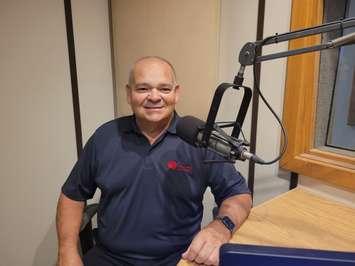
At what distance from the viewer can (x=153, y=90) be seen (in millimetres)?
1271

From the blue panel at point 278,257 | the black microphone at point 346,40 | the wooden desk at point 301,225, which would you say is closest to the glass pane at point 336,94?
the wooden desk at point 301,225

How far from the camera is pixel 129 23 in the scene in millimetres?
1814

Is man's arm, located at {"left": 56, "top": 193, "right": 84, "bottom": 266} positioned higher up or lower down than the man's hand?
lower down

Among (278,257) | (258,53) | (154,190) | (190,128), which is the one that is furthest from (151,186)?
(278,257)

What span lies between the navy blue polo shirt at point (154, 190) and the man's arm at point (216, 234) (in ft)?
0.22

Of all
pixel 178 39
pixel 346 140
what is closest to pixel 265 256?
pixel 346 140

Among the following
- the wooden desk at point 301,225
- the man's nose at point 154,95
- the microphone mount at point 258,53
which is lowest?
the wooden desk at point 301,225

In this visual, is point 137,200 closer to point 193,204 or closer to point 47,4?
point 193,204

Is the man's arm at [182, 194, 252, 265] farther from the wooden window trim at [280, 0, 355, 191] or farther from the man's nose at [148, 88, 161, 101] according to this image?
the man's nose at [148, 88, 161, 101]

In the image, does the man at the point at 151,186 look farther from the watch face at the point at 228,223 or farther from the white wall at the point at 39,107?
the white wall at the point at 39,107

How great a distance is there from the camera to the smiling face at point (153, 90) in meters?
1.27

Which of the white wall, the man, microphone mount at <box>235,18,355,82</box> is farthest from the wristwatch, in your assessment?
the white wall

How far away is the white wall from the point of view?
163 cm

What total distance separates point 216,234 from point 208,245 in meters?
0.08
